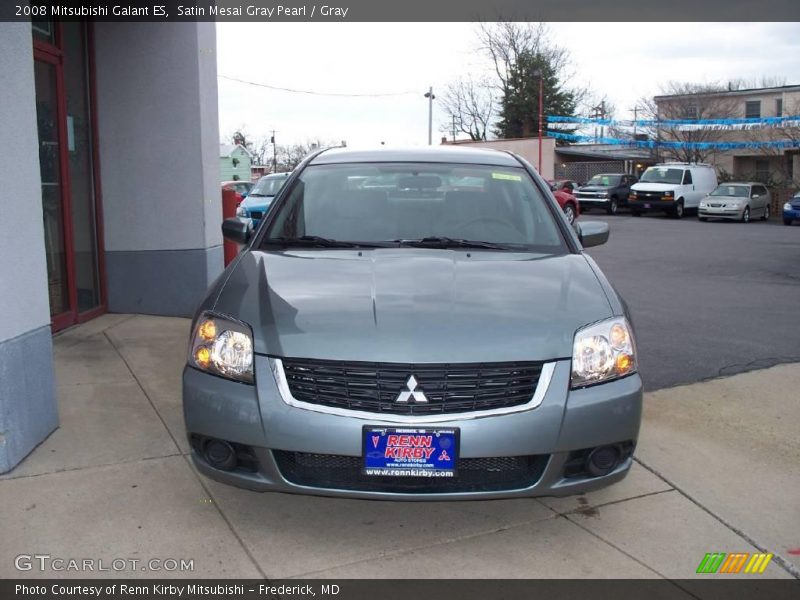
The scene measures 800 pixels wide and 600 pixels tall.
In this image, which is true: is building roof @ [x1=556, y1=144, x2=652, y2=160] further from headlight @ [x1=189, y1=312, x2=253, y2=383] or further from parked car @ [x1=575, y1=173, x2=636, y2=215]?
headlight @ [x1=189, y1=312, x2=253, y2=383]

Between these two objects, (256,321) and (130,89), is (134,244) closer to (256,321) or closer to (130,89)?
(130,89)

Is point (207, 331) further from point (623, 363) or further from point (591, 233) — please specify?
point (591, 233)

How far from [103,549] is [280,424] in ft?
3.11

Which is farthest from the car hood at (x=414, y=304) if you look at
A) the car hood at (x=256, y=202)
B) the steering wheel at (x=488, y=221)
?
the car hood at (x=256, y=202)

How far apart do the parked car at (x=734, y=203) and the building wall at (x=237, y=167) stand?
41425 millimetres

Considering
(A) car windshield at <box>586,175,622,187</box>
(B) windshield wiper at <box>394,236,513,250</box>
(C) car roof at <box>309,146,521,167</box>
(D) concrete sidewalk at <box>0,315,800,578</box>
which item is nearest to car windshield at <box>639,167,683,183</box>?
(A) car windshield at <box>586,175,622,187</box>

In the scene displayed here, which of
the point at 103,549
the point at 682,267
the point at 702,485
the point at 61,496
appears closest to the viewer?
the point at 103,549

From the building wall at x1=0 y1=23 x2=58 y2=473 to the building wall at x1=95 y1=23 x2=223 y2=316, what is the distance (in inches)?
128

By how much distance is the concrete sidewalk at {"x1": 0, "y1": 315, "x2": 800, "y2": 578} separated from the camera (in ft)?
10.2

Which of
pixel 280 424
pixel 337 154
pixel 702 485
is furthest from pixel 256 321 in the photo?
pixel 702 485

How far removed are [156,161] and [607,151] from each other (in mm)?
43914

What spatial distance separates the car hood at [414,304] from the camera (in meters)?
2.99

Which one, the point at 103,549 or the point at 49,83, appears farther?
the point at 49,83

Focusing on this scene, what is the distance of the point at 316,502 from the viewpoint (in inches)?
143
